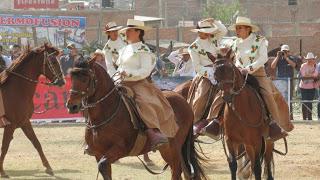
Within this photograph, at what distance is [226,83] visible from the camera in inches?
458

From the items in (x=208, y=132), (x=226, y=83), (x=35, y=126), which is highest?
(x=226, y=83)

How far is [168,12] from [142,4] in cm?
249

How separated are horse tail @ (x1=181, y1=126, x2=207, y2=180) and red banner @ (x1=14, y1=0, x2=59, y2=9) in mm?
52870

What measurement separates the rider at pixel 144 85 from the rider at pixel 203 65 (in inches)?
86.3

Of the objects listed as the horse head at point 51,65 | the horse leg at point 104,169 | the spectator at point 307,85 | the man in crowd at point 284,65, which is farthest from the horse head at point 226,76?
the man in crowd at point 284,65

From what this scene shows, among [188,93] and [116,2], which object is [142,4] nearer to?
[116,2]

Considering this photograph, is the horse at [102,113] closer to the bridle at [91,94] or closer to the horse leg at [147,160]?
the bridle at [91,94]

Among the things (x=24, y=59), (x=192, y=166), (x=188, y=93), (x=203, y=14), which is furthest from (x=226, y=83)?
(x=203, y=14)

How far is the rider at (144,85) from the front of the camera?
11008 millimetres

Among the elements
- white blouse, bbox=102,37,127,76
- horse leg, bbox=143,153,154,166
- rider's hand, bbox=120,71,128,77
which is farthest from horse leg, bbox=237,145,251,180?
rider's hand, bbox=120,71,128,77

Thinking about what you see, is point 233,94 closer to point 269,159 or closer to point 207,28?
point 269,159

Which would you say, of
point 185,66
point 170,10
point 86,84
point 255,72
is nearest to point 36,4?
point 170,10

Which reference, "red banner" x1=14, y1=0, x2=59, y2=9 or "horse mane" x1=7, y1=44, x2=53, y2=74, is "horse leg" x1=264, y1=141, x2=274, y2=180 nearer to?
"horse mane" x1=7, y1=44, x2=53, y2=74

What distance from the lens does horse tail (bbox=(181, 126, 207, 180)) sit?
39.3 ft
